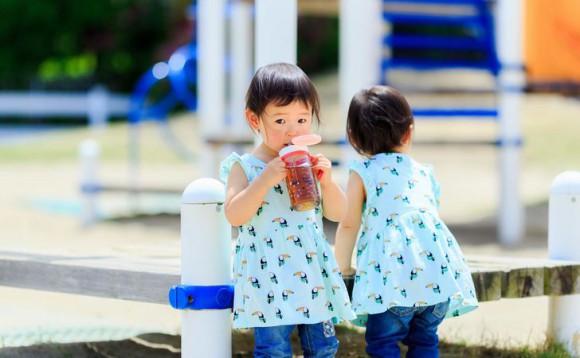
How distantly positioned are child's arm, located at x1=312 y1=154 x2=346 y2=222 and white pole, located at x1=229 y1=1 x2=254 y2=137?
584cm

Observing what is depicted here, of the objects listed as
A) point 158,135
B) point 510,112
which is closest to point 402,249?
point 510,112

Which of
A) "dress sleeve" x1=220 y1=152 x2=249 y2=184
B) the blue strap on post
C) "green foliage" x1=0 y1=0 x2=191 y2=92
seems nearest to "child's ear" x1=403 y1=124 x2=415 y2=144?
"dress sleeve" x1=220 y1=152 x2=249 y2=184

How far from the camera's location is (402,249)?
3.20 m

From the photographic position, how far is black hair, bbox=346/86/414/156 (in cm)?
334

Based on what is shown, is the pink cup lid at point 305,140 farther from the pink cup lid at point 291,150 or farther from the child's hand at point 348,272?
the child's hand at point 348,272

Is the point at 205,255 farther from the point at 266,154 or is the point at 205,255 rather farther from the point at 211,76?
the point at 211,76

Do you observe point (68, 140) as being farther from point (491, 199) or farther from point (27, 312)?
point (27, 312)

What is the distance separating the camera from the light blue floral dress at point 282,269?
2.95 meters

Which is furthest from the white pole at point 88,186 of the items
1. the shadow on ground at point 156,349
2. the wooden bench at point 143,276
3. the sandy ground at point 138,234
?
the wooden bench at point 143,276

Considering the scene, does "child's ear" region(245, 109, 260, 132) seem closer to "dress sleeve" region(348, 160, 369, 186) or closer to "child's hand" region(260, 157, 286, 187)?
"child's hand" region(260, 157, 286, 187)

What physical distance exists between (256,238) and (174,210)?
24.7ft

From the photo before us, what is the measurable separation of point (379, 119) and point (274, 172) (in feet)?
1.92

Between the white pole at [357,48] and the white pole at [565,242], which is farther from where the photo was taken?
the white pole at [357,48]

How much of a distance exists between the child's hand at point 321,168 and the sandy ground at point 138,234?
4.34ft
